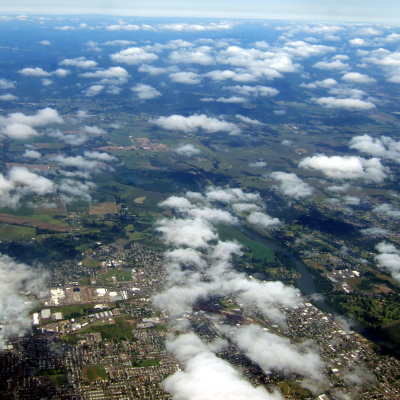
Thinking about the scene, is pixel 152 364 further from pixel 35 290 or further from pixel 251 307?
pixel 35 290

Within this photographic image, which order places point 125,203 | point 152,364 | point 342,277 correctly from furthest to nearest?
point 125,203 < point 342,277 < point 152,364

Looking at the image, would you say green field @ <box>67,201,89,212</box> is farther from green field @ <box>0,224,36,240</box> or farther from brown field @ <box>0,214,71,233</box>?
green field @ <box>0,224,36,240</box>

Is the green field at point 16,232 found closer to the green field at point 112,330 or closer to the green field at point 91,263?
the green field at point 91,263

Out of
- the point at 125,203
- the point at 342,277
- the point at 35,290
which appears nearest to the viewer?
the point at 35,290

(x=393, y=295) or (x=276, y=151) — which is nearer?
(x=393, y=295)

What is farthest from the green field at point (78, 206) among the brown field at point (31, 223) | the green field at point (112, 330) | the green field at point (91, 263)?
the green field at point (112, 330)

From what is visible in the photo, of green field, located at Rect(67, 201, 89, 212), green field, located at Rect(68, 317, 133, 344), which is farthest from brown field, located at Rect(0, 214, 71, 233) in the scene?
green field, located at Rect(68, 317, 133, 344)

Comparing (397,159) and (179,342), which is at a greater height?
(179,342)

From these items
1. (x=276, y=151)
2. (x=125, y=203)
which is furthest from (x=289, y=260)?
(x=276, y=151)
